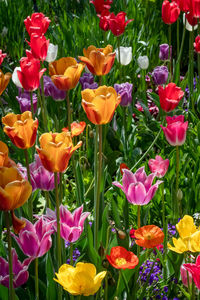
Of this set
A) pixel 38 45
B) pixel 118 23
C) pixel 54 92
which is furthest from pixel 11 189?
pixel 118 23

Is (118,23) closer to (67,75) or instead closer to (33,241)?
(67,75)

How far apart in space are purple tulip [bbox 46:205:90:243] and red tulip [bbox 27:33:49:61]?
76 cm

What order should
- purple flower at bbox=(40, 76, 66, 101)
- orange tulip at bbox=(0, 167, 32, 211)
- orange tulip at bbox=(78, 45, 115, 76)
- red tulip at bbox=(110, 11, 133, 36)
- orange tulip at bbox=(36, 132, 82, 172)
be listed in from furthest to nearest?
red tulip at bbox=(110, 11, 133, 36)
purple flower at bbox=(40, 76, 66, 101)
orange tulip at bbox=(78, 45, 115, 76)
orange tulip at bbox=(36, 132, 82, 172)
orange tulip at bbox=(0, 167, 32, 211)

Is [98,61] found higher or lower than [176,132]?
higher

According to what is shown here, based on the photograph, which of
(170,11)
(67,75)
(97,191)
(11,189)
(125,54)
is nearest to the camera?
(11,189)

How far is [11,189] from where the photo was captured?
92 cm

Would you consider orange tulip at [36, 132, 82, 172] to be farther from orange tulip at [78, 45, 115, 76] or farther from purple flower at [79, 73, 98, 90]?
purple flower at [79, 73, 98, 90]

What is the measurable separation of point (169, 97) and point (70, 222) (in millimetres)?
768

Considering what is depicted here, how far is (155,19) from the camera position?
12.7 feet

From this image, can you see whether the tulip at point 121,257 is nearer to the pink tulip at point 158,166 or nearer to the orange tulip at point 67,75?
the pink tulip at point 158,166

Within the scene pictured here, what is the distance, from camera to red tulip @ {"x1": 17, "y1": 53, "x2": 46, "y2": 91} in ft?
→ 5.42

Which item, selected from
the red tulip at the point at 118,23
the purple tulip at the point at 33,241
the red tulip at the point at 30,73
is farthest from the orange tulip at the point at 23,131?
the red tulip at the point at 118,23

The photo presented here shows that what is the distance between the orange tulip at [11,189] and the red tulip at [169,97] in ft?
3.31

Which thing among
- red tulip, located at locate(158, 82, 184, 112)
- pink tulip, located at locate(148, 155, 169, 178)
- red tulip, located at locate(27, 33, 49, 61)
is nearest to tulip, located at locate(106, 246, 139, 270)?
pink tulip, located at locate(148, 155, 169, 178)
